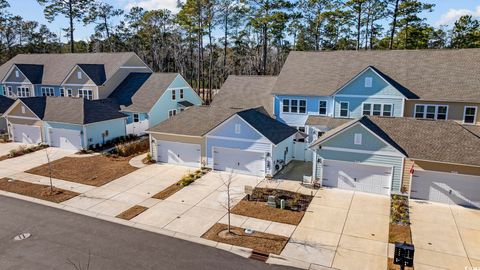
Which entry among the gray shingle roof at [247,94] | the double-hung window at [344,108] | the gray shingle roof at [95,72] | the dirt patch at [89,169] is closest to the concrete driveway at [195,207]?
the dirt patch at [89,169]

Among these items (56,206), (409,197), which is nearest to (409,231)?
(409,197)

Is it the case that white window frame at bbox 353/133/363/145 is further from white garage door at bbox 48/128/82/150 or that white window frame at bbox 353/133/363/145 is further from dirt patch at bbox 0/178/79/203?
white garage door at bbox 48/128/82/150

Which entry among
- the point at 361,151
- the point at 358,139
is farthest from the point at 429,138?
the point at 358,139

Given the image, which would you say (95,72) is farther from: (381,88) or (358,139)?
(358,139)

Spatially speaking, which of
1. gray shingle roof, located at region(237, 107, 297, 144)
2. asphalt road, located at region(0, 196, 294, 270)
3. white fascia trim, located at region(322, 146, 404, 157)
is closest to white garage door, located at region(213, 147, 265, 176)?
gray shingle roof, located at region(237, 107, 297, 144)

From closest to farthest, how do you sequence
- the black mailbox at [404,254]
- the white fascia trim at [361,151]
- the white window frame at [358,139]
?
the black mailbox at [404,254] < the white fascia trim at [361,151] < the white window frame at [358,139]

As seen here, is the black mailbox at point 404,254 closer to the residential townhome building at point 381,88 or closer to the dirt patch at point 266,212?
the dirt patch at point 266,212
